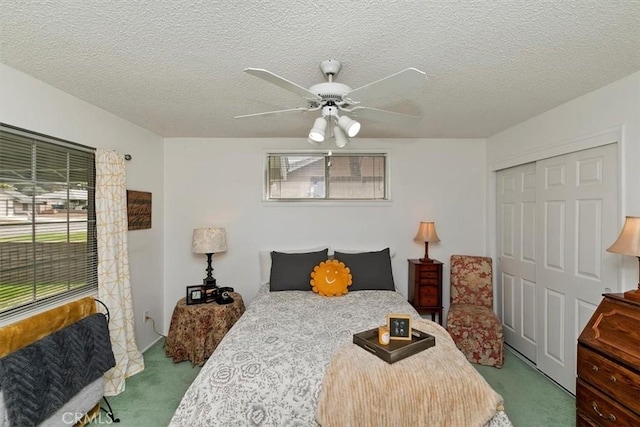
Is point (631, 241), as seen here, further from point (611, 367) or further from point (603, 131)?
point (603, 131)

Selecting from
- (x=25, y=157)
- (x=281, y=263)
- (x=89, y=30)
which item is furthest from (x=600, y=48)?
(x=25, y=157)

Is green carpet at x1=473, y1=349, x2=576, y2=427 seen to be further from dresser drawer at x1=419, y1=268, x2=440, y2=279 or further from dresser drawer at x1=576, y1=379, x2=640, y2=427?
dresser drawer at x1=419, y1=268, x2=440, y2=279

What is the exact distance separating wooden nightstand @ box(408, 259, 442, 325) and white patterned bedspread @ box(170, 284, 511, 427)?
4.18ft

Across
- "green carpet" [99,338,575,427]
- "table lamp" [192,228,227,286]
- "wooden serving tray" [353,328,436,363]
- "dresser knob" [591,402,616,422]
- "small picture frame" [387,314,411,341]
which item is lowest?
"green carpet" [99,338,575,427]

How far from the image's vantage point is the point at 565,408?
7.63ft

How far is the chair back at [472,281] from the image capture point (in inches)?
133

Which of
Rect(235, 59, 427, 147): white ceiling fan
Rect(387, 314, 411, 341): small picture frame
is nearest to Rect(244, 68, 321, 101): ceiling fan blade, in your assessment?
Rect(235, 59, 427, 147): white ceiling fan

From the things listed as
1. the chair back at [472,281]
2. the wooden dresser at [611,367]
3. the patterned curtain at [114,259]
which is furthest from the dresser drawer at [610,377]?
the patterned curtain at [114,259]

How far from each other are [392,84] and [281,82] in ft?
1.66

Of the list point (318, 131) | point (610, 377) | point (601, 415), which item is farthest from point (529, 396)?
point (318, 131)

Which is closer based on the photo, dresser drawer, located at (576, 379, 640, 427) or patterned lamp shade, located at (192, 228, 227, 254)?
dresser drawer, located at (576, 379, 640, 427)

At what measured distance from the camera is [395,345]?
5.73ft

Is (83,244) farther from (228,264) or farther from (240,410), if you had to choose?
(240,410)

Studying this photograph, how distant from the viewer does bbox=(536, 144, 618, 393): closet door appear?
2.24 m
